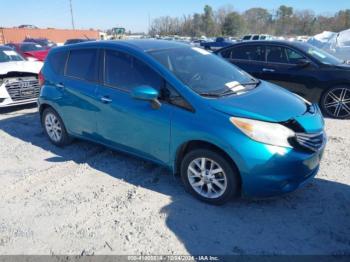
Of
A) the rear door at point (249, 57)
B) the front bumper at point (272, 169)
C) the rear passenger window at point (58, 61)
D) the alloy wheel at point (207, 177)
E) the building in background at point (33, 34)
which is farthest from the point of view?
the building in background at point (33, 34)

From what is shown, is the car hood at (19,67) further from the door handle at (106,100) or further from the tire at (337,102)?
the tire at (337,102)

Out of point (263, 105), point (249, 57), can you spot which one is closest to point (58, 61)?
point (263, 105)

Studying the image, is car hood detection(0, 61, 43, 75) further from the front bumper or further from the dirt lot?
the front bumper

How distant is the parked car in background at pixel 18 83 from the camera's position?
6.88m

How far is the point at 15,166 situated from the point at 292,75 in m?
5.45

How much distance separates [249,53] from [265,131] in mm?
4688

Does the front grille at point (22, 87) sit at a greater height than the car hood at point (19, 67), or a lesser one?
lesser

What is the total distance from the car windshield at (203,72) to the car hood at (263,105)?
0.62ft

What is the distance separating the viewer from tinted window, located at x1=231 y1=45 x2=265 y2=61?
7.07 meters

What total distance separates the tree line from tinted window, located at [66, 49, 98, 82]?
71.3m

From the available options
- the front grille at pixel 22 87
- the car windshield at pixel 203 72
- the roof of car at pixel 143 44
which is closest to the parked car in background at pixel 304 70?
the car windshield at pixel 203 72

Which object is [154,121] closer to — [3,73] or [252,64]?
[252,64]

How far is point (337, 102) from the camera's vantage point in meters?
6.29

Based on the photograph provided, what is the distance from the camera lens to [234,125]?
9.97ft
